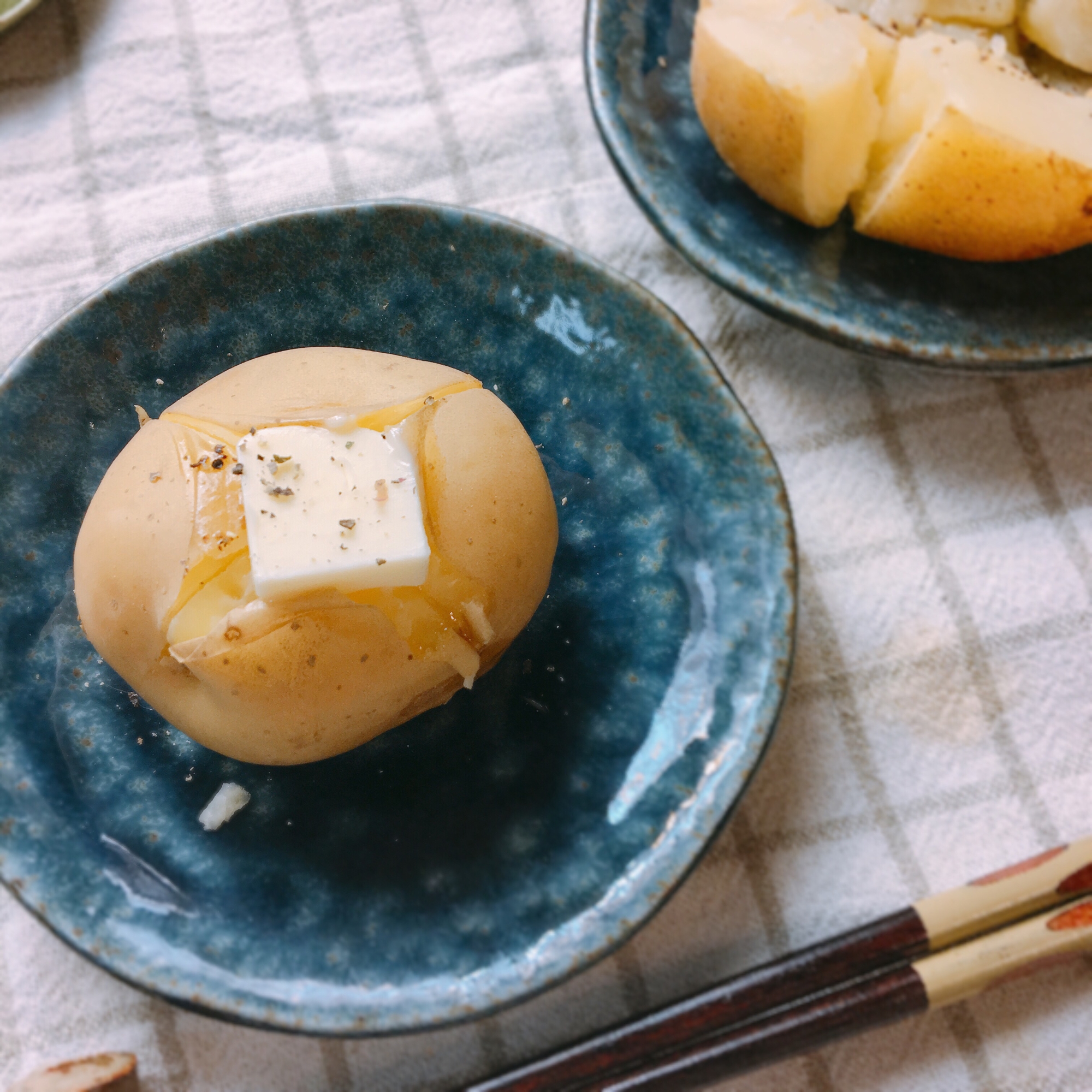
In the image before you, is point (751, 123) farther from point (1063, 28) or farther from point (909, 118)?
point (1063, 28)

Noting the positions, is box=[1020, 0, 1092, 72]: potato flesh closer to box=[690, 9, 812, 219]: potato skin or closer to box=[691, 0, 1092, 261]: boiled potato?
box=[691, 0, 1092, 261]: boiled potato

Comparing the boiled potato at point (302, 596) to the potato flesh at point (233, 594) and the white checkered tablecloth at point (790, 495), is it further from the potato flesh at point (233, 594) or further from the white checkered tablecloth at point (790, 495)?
the white checkered tablecloth at point (790, 495)

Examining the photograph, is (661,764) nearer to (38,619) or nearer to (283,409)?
(283,409)

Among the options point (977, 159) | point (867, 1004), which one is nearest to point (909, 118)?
point (977, 159)

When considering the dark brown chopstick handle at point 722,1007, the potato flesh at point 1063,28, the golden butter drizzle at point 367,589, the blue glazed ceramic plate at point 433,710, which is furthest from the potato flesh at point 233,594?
the potato flesh at point 1063,28

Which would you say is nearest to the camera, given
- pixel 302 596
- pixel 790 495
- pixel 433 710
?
pixel 302 596
